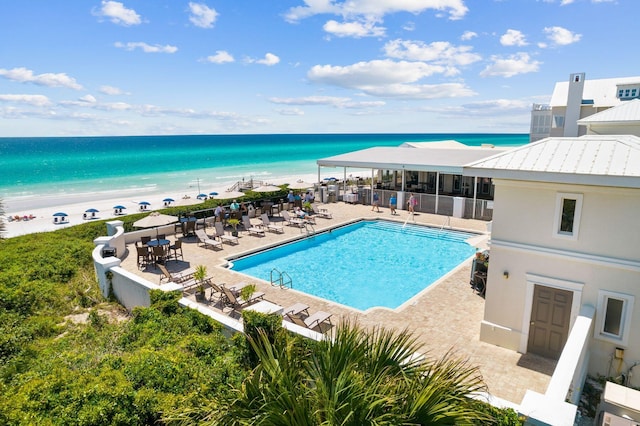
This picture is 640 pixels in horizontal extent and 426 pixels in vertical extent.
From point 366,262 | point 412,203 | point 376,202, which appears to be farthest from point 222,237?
point 412,203

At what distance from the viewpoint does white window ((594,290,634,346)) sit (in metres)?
7.74

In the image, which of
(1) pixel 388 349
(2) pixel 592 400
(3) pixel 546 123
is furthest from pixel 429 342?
(3) pixel 546 123

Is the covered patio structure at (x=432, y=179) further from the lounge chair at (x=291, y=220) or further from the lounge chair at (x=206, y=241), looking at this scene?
the lounge chair at (x=206, y=241)

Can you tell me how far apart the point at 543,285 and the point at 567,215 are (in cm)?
161

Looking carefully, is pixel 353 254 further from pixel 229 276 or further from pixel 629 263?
pixel 629 263

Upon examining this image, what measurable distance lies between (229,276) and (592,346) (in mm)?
10681

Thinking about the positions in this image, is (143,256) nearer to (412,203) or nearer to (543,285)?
(543,285)

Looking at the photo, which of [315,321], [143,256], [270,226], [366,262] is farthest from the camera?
[270,226]

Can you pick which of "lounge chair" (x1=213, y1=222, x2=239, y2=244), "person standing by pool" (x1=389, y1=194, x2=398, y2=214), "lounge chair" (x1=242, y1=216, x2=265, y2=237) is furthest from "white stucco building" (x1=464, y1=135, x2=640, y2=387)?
"person standing by pool" (x1=389, y1=194, x2=398, y2=214)

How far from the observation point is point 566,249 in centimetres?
818

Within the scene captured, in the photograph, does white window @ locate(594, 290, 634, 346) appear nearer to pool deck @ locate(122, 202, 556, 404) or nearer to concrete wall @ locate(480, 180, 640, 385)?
concrete wall @ locate(480, 180, 640, 385)

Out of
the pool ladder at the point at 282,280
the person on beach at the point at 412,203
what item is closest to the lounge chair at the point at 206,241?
the pool ladder at the point at 282,280

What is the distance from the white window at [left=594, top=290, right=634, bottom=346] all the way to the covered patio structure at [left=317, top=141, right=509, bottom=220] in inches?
520

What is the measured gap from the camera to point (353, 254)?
17875mm
